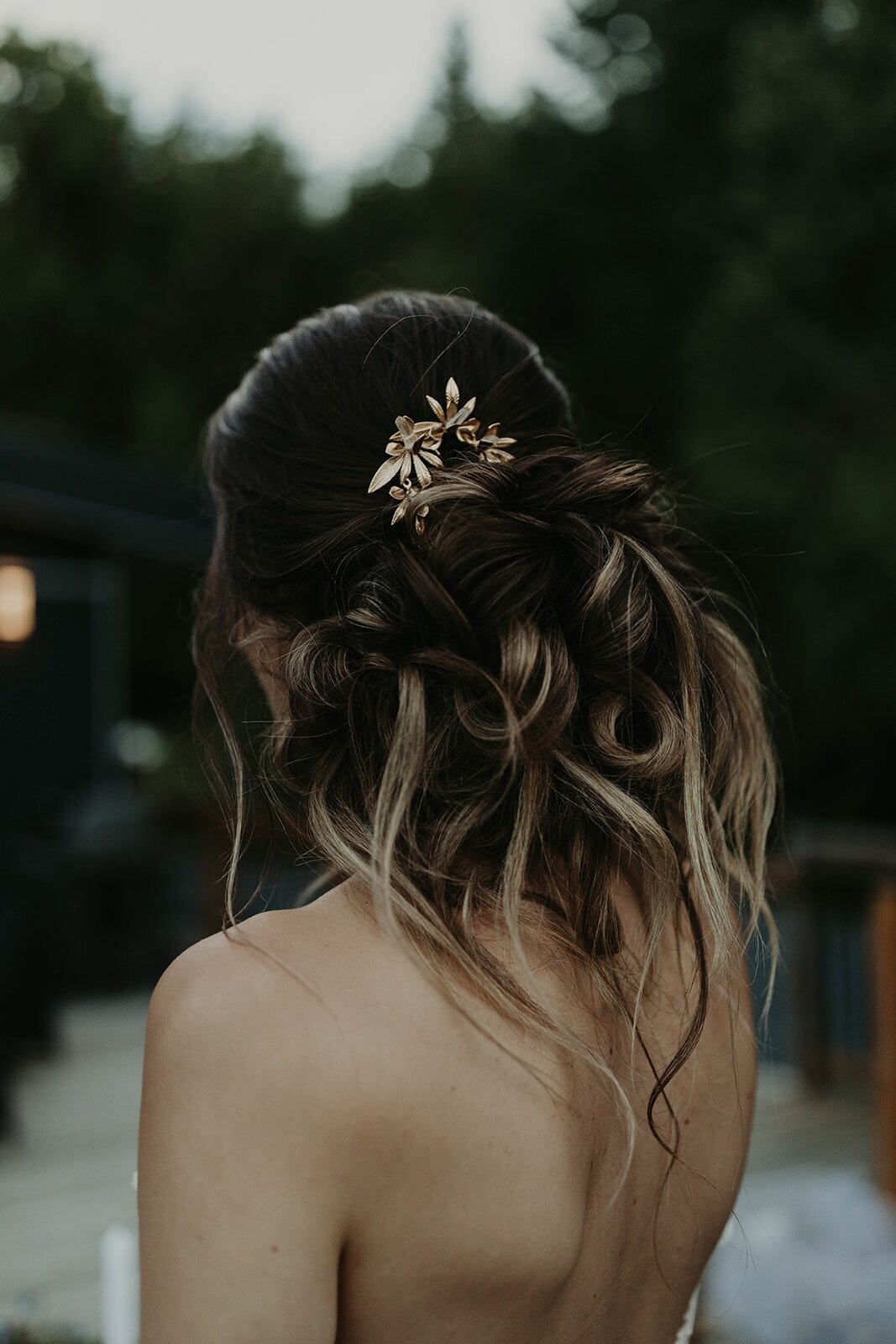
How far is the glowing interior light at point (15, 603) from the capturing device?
24.7 feet

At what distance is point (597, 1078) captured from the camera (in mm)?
1020

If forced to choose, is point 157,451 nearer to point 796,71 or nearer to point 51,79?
point 51,79

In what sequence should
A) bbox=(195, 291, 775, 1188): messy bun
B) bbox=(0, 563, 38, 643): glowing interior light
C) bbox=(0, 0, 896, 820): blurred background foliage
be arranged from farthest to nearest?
1. bbox=(0, 0, 896, 820): blurred background foliage
2. bbox=(0, 563, 38, 643): glowing interior light
3. bbox=(195, 291, 775, 1188): messy bun

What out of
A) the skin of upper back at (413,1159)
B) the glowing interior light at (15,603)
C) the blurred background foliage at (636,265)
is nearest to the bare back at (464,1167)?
the skin of upper back at (413,1159)

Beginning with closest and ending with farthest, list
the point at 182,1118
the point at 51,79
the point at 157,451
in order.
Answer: the point at 182,1118
the point at 157,451
the point at 51,79

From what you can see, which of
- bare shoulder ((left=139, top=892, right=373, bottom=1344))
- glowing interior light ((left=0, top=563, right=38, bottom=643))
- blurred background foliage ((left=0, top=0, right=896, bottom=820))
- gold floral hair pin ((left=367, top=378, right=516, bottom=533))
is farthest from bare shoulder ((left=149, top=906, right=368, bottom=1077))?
Answer: glowing interior light ((left=0, top=563, right=38, bottom=643))

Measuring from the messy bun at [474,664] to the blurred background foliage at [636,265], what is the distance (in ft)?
0.89

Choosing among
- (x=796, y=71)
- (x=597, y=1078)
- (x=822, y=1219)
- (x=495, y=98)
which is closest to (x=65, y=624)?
(x=796, y=71)

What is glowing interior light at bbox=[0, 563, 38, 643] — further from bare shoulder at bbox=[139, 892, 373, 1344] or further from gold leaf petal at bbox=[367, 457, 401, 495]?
bare shoulder at bbox=[139, 892, 373, 1344]

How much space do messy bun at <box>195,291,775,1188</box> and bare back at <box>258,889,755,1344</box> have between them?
3 cm

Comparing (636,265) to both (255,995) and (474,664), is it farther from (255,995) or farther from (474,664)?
(255,995)

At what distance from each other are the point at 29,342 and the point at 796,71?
12.3m

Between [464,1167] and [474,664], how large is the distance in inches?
14.7

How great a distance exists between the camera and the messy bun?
1.01 meters
